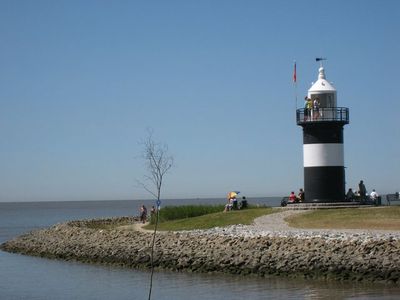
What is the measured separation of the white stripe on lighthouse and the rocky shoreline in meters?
6.31

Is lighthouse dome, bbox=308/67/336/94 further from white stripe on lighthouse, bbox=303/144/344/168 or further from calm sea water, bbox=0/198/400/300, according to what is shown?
calm sea water, bbox=0/198/400/300

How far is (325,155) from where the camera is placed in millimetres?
40250

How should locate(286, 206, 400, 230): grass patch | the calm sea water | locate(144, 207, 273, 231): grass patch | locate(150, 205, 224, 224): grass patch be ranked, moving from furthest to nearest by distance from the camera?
locate(150, 205, 224, 224): grass patch, locate(144, 207, 273, 231): grass patch, locate(286, 206, 400, 230): grass patch, the calm sea water

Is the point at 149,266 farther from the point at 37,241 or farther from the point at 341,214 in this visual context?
the point at 37,241

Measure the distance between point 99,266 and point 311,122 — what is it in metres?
13.2

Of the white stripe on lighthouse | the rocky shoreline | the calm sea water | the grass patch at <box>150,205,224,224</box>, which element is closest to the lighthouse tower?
the white stripe on lighthouse

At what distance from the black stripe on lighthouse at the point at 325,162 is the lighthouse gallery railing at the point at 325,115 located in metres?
0.27

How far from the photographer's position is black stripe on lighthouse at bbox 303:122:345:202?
132 feet

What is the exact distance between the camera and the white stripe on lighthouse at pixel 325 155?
40250 millimetres

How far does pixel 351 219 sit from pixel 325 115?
24.4ft

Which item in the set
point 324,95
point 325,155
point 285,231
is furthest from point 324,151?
point 285,231

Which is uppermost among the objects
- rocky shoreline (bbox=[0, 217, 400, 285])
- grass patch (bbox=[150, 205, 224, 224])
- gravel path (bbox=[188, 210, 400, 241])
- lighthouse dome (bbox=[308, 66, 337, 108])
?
lighthouse dome (bbox=[308, 66, 337, 108])

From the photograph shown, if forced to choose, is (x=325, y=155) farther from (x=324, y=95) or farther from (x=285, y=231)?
(x=285, y=231)

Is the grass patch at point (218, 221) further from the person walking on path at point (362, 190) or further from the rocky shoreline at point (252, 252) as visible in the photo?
the person walking on path at point (362, 190)
